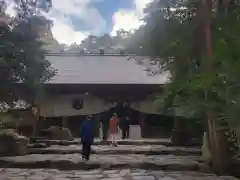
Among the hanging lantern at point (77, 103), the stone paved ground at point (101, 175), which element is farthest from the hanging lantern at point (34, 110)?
the stone paved ground at point (101, 175)

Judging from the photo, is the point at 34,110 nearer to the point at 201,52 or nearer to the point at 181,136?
the point at 181,136

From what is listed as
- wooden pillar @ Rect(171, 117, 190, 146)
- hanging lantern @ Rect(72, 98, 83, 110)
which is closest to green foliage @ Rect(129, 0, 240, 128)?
wooden pillar @ Rect(171, 117, 190, 146)

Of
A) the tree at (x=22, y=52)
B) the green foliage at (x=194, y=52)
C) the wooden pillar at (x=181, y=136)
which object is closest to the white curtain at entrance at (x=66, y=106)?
the wooden pillar at (x=181, y=136)

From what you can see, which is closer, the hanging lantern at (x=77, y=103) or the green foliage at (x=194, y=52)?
the green foliage at (x=194, y=52)

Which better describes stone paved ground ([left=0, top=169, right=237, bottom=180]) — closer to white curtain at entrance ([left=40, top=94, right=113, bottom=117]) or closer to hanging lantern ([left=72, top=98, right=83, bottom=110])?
white curtain at entrance ([left=40, top=94, right=113, bottom=117])

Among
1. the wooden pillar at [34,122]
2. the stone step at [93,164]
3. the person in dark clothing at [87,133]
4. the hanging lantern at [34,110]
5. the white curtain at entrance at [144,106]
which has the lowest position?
the stone step at [93,164]

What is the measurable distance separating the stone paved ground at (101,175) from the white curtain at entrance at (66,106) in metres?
14.0

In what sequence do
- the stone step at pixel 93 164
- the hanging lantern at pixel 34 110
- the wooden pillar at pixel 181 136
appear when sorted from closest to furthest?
the stone step at pixel 93 164 < the wooden pillar at pixel 181 136 < the hanging lantern at pixel 34 110

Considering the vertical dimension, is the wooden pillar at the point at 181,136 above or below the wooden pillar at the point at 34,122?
below

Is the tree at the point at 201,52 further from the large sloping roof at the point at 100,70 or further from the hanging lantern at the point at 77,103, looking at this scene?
the hanging lantern at the point at 77,103

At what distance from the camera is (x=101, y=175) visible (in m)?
9.95

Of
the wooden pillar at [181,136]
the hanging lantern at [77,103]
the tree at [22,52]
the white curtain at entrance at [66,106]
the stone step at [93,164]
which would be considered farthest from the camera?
the hanging lantern at [77,103]

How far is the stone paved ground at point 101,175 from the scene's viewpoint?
952cm

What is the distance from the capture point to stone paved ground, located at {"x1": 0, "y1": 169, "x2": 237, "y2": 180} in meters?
9.52
